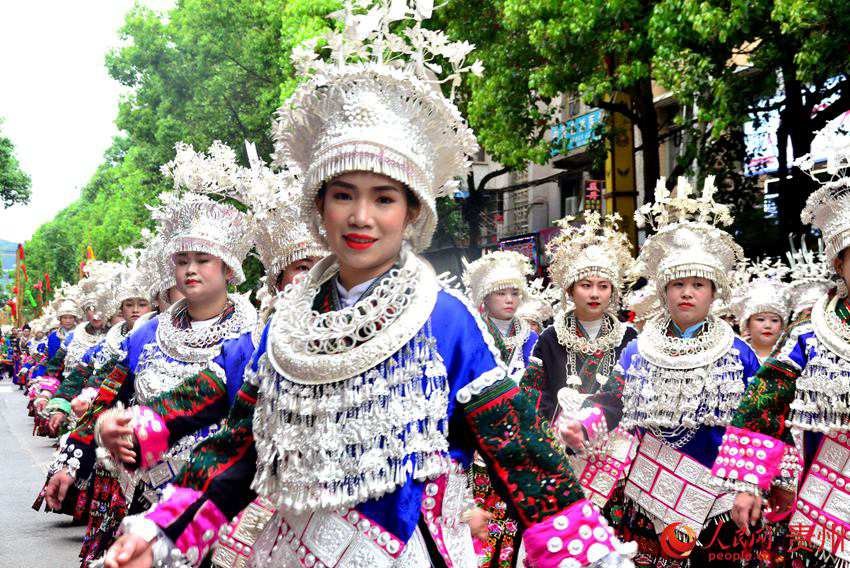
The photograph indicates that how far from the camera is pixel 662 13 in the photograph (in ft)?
44.5

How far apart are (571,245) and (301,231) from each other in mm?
3393

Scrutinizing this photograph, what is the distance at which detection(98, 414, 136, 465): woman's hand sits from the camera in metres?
4.06

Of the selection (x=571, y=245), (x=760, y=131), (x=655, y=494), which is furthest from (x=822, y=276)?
(x=760, y=131)

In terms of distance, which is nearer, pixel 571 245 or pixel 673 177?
pixel 571 245

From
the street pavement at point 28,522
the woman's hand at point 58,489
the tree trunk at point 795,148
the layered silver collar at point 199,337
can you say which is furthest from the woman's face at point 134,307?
the tree trunk at point 795,148

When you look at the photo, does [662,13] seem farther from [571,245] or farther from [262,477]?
[262,477]

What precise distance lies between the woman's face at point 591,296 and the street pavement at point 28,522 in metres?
4.53

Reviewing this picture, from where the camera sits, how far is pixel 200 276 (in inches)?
237

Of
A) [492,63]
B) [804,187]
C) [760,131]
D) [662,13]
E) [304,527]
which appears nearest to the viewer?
[304,527]

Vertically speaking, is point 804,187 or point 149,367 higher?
point 804,187

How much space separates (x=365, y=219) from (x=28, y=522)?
9.43 m

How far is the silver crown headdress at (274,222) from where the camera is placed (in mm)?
6027

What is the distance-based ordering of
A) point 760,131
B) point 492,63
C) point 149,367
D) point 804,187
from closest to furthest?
point 149,367, point 804,187, point 492,63, point 760,131

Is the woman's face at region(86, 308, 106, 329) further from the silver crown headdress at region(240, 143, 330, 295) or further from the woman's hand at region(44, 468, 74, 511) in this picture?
the woman's hand at region(44, 468, 74, 511)
